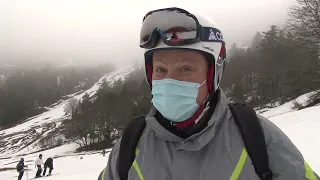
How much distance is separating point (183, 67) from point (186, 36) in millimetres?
245

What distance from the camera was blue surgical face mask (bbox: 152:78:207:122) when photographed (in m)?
1.96

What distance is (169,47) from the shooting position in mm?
1952

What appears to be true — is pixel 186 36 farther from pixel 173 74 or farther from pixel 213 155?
pixel 213 155

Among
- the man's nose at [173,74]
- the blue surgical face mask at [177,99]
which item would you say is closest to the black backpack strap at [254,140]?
the blue surgical face mask at [177,99]

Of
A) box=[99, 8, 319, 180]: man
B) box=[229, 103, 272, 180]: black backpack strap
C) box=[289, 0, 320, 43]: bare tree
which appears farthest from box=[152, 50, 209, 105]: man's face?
box=[289, 0, 320, 43]: bare tree

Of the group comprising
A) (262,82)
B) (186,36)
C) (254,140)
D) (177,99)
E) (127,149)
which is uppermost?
(186,36)

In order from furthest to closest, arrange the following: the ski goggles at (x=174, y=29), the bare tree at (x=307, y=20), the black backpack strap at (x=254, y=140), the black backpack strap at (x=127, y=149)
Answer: the bare tree at (x=307, y=20)
the ski goggles at (x=174, y=29)
the black backpack strap at (x=127, y=149)
the black backpack strap at (x=254, y=140)

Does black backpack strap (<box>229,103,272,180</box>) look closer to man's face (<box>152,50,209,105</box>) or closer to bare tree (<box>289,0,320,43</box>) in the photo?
man's face (<box>152,50,209,105</box>)

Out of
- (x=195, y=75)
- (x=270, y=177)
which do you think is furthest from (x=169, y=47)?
(x=270, y=177)

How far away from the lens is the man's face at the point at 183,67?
194cm

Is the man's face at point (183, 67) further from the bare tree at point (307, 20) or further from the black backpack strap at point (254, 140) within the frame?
the bare tree at point (307, 20)

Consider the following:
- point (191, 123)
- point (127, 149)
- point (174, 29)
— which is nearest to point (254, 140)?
point (191, 123)

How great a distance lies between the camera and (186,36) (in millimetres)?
1989

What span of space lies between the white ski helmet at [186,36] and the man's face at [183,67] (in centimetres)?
4
